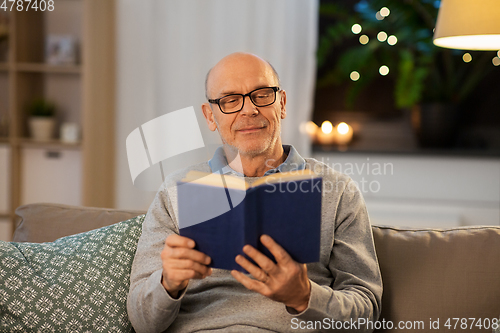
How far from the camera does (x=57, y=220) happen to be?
1470mm

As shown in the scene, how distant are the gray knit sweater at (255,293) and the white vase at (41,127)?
1821 mm

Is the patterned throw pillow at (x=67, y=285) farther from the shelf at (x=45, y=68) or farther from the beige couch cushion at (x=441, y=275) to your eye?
the shelf at (x=45, y=68)

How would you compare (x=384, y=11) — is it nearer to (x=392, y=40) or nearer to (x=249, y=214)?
(x=392, y=40)

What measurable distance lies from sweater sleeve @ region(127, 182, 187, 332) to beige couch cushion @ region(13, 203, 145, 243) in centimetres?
26

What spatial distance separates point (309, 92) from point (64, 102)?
5.12 ft

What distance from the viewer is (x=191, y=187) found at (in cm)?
90

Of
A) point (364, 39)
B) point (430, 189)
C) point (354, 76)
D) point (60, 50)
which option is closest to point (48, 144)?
point (60, 50)

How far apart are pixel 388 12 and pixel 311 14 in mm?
455

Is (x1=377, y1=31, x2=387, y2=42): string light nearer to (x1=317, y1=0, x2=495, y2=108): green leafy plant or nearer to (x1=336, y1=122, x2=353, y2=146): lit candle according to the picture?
(x1=317, y1=0, x2=495, y2=108): green leafy plant

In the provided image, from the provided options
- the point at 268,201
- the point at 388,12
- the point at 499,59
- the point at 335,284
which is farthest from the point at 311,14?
the point at 268,201

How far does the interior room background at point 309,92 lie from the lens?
268 centimetres

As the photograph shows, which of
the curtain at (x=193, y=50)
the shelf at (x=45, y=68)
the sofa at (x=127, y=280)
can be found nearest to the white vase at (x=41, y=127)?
the shelf at (x=45, y=68)

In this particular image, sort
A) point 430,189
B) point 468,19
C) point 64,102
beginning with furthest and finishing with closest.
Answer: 1. point 64,102
2. point 430,189
3. point 468,19

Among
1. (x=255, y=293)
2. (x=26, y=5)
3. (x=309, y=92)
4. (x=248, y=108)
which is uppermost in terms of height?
(x=26, y=5)
